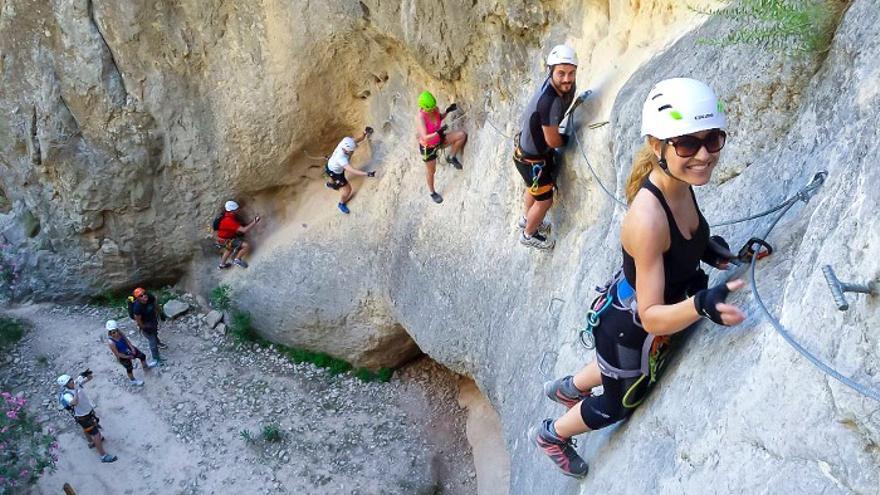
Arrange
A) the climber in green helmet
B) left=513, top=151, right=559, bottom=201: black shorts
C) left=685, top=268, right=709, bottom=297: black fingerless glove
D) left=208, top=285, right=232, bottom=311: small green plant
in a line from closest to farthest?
1. left=685, top=268, right=709, bottom=297: black fingerless glove
2. left=513, top=151, right=559, bottom=201: black shorts
3. the climber in green helmet
4. left=208, top=285, right=232, bottom=311: small green plant

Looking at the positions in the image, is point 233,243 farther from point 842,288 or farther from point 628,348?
point 842,288

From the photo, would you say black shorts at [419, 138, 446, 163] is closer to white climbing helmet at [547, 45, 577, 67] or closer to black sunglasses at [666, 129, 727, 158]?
white climbing helmet at [547, 45, 577, 67]

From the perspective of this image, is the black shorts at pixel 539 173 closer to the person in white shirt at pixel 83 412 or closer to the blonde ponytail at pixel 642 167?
the blonde ponytail at pixel 642 167

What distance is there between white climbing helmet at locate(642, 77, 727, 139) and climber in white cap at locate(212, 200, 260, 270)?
943 cm

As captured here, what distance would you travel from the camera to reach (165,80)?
1052cm

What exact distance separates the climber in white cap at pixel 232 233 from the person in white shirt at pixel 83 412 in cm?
307

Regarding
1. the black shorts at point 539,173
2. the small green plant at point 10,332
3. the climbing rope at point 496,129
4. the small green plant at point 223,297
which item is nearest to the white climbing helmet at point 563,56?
the black shorts at point 539,173

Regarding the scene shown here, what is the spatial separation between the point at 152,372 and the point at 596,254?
25.7ft

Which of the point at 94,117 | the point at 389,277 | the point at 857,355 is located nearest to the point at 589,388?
the point at 857,355

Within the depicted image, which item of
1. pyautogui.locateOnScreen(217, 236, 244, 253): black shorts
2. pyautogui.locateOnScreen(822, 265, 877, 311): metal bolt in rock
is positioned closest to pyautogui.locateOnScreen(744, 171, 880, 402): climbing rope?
pyautogui.locateOnScreen(822, 265, 877, 311): metal bolt in rock

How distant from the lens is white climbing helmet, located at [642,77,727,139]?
8.98 feet

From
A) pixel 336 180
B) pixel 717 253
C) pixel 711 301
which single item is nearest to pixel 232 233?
pixel 336 180

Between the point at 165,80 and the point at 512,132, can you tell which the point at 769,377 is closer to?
the point at 512,132

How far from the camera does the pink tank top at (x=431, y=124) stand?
26.8ft
